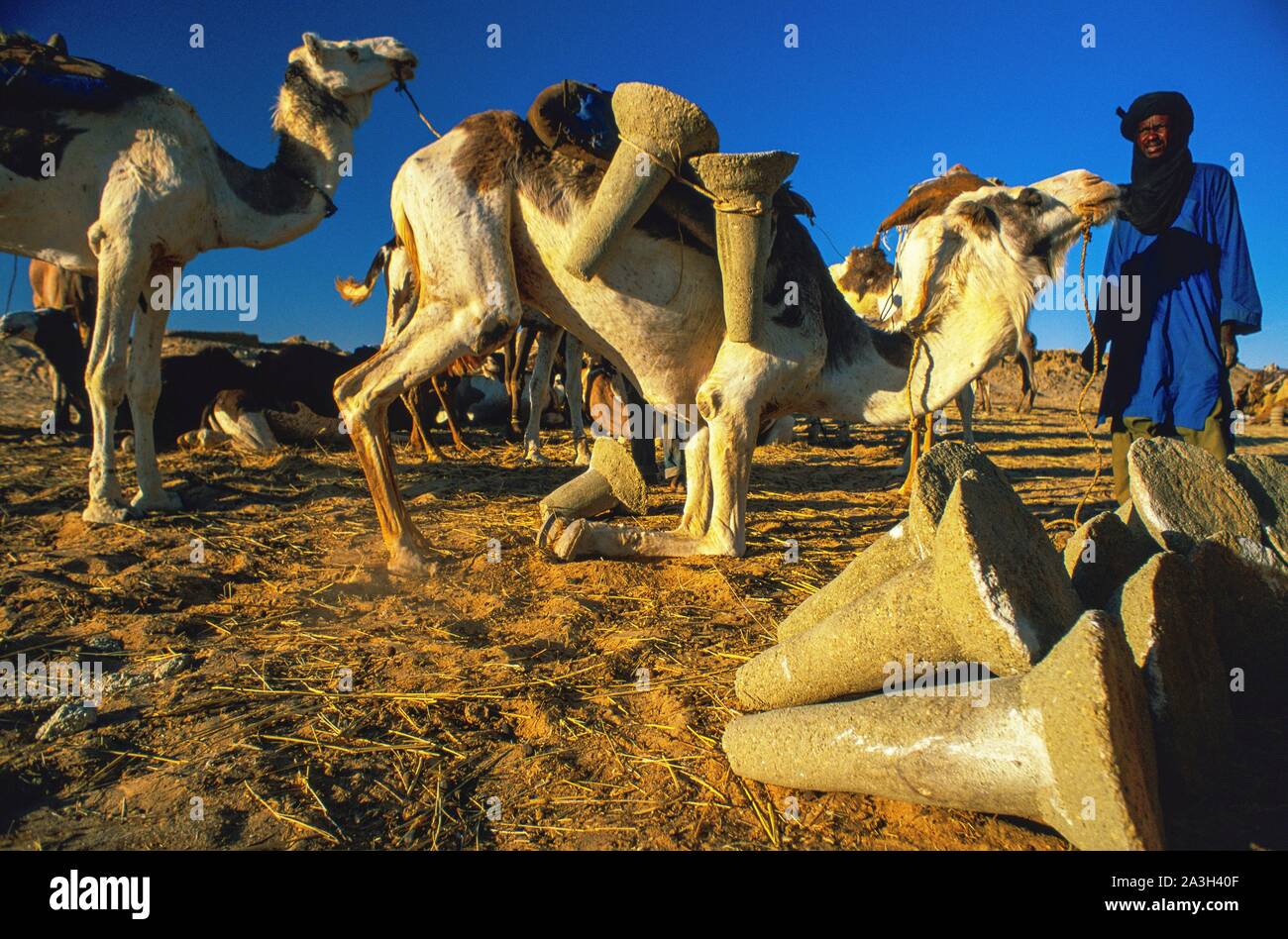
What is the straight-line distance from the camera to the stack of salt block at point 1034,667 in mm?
1614

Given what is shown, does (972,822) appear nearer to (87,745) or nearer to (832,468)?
(87,745)

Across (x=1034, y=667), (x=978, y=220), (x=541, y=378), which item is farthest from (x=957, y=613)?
(x=541, y=378)

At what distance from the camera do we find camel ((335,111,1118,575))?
415 cm

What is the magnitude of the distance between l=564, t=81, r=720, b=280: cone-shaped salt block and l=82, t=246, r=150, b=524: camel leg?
3688 mm

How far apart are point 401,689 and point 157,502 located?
4.05m

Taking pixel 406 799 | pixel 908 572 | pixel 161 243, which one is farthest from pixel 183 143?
pixel 908 572

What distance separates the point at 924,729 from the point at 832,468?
24.0 ft

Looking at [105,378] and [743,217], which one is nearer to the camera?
[743,217]

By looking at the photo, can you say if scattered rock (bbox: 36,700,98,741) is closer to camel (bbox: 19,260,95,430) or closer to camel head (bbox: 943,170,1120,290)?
camel head (bbox: 943,170,1120,290)

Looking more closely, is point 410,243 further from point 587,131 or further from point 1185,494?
point 1185,494

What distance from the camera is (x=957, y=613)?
6.68 feet

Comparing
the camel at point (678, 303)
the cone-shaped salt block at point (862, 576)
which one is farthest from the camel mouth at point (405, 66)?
the cone-shaped salt block at point (862, 576)

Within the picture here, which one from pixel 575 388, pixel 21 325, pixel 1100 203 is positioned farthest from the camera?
pixel 575 388
